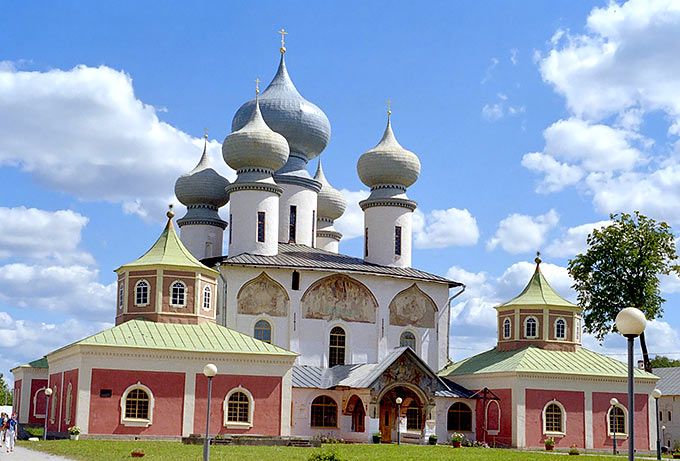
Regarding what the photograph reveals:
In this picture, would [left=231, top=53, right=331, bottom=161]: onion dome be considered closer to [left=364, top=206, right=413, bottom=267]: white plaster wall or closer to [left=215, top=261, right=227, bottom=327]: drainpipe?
[left=364, top=206, right=413, bottom=267]: white plaster wall

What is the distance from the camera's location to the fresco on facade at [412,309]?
→ 143 feet

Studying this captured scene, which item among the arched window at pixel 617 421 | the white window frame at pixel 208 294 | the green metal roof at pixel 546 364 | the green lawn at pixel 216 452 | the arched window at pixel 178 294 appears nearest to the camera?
the green lawn at pixel 216 452

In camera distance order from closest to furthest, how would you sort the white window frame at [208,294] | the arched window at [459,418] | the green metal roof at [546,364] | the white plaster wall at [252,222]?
the white window frame at [208,294]
the green metal roof at [546,364]
the arched window at [459,418]
the white plaster wall at [252,222]

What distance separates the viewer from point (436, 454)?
2970cm

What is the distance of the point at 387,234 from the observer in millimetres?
45375

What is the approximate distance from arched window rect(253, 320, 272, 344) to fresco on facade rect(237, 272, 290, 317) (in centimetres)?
49

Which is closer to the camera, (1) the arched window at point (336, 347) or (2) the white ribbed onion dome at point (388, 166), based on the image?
(1) the arched window at point (336, 347)

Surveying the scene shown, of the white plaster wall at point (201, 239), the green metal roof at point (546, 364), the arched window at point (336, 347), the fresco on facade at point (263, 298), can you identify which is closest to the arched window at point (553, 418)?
the green metal roof at point (546, 364)

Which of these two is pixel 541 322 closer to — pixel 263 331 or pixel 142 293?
pixel 263 331

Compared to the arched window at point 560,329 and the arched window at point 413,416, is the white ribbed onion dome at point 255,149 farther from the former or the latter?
the arched window at point 560,329

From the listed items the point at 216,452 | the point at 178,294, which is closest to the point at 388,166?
the point at 178,294

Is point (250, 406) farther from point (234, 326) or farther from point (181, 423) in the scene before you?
point (234, 326)

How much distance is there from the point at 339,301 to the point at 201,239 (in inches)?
354

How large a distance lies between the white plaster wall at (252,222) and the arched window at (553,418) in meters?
14.4
